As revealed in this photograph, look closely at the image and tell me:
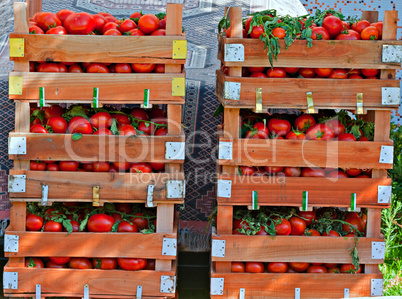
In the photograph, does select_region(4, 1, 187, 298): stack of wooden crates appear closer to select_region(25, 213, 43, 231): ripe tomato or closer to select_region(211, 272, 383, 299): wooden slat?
select_region(25, 213, 43, 231): ripe tomato

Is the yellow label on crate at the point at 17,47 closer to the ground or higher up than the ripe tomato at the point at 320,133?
higher up

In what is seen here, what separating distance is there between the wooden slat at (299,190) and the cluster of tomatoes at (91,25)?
3.60ft

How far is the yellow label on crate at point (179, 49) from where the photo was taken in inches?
130

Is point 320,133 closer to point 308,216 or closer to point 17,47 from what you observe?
point 308,216

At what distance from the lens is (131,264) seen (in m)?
3.48

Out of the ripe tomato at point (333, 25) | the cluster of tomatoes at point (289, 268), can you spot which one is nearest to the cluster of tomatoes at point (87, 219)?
the cluster of tomatoes at point (289, 268)

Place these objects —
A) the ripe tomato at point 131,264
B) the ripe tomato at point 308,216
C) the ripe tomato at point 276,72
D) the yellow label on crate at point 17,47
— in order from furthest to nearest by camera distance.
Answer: the ripe tomato at point 308,216 < the ripe tomato at point 131,264 < the ripe tomato at point 276,72 < the yellow label on crate at point 17,47

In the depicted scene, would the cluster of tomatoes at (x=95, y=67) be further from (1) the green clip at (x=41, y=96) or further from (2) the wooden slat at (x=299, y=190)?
(2) the wooden slat at (x=299, y=190)

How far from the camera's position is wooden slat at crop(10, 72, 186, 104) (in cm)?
332

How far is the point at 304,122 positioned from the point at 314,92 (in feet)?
0.87

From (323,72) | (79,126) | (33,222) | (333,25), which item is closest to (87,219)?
(33,222)

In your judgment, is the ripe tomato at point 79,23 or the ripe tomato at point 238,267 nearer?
the ripe tomato at point 79,23

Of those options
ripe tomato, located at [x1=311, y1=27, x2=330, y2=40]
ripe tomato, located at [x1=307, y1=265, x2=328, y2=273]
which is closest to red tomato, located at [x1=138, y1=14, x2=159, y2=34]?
ripe tomato, located at [x1=311, y1=27, x2=330, y2=40]

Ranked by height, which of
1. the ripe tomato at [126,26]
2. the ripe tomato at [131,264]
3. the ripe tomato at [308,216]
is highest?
the ripe tomato at [126,26]
